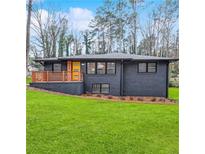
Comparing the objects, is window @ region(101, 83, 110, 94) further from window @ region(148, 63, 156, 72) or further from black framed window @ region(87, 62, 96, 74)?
window @ region(148, 63, 156, 72)

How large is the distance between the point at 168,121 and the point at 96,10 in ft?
4.58

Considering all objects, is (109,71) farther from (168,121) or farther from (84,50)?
(168,121)

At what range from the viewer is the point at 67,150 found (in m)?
→ 2.07

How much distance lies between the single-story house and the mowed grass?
303 centimetres

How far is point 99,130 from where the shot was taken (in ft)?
8.16

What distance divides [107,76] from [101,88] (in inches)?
15.0

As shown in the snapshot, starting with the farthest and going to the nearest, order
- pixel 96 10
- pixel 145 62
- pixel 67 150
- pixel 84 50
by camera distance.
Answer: pixel 145 62 → pixel 84 50 → pixel 96 10 → pixel 67 150

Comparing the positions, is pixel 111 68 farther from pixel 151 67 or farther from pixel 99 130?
pixel 99 130

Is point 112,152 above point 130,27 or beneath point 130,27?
beneath

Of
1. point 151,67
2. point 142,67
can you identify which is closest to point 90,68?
point 142,67
